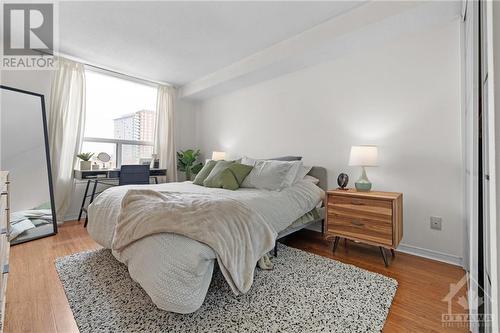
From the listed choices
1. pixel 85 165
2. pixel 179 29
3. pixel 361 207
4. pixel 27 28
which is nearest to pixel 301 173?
pixel 361 207

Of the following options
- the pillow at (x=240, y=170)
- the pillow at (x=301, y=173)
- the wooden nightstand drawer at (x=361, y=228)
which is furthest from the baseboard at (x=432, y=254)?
the pillow at (x=240, y=170)

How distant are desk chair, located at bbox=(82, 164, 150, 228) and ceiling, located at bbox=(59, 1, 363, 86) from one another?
1638mm

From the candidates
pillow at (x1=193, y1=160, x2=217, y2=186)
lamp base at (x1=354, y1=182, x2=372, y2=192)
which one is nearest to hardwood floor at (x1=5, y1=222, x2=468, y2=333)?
lamp base at (x1=354, y1=182, x2=372, y2=192)

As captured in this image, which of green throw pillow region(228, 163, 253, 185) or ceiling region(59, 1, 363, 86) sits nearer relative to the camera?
ceiling region(59, 1, 363, 86)

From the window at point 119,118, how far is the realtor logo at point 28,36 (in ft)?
1.95

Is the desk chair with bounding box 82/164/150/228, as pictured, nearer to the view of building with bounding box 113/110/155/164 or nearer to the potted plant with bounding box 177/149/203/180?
the view of building with bounding box 113/110/155/164

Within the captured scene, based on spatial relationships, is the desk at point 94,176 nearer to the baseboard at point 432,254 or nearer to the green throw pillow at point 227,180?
the green throw pillow at point 227,180

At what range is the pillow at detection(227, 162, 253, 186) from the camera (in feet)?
9.15

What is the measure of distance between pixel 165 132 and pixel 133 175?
4.23 feet

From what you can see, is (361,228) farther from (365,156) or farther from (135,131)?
(135,131)

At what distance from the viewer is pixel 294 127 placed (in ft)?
11.1

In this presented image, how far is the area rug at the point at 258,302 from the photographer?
1312 millimetres

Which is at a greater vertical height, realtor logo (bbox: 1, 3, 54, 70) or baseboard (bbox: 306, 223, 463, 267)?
realtor logo (bbox: 1, 3, 54, 70)

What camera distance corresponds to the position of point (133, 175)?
3525 millimetres
